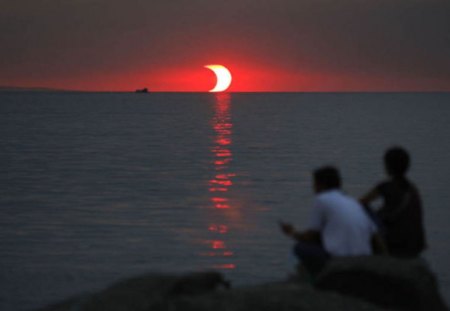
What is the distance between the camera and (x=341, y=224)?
9312mm

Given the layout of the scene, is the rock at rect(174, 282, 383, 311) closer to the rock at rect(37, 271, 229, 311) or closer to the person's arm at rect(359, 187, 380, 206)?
the rock at rect(37, 271, 229, 311)

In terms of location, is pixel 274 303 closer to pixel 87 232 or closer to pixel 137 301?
pixel 137 301

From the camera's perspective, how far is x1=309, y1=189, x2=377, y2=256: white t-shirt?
9.30 m

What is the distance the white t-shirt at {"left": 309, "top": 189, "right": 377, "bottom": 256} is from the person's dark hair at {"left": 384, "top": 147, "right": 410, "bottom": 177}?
514 millimetres

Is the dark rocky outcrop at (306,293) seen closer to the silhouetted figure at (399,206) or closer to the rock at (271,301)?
the rock at (271,301)

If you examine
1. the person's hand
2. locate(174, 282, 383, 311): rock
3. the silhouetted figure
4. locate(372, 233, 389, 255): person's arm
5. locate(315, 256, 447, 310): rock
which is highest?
the silhouetted figure

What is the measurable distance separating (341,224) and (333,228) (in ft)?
0.41

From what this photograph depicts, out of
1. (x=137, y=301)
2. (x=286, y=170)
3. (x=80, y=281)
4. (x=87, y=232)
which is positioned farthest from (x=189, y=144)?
(x=137, y=301)

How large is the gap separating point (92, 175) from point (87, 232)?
17.4 meters

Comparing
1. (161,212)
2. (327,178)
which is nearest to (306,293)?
(327,178)

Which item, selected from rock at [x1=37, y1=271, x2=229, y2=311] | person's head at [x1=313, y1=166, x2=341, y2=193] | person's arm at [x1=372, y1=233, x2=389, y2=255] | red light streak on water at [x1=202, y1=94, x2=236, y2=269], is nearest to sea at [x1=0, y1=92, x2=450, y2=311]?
red light streak on water at [x1=202, y1=94, x2=236, y2=269]

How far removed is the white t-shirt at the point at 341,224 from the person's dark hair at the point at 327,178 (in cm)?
6

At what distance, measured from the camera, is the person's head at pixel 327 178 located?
9.38 m

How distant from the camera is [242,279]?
16375 millimetres
